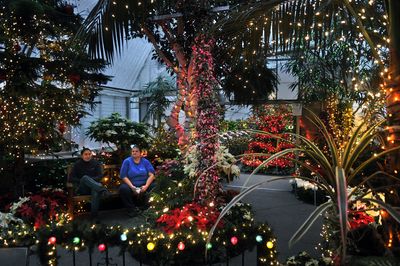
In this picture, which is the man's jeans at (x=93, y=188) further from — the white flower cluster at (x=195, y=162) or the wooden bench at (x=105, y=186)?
the white flower cluster at (x=195, y=162)

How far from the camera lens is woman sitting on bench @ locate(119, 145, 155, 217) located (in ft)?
19.6

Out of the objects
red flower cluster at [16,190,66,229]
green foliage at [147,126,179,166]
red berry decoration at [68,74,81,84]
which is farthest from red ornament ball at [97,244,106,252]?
green foliage at [147,126,179,166]

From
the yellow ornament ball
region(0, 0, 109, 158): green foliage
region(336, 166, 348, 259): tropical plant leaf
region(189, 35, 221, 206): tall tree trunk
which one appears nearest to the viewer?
region(336, 166, 348, 259): tropical plant leaf

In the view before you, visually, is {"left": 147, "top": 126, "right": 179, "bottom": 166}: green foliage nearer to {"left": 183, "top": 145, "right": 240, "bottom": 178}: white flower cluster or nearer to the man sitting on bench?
the man sitting on bench

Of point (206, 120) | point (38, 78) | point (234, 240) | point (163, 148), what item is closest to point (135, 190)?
point (206, 120)

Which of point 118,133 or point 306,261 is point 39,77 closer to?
point 118,133

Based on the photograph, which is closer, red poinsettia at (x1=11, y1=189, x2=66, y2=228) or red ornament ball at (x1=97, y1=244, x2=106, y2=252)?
red ornament ball at (x1=97, y1=244, x2=106, y2=252)

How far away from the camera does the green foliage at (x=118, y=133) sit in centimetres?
744

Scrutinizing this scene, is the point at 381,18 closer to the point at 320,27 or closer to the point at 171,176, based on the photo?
the point at 320,27

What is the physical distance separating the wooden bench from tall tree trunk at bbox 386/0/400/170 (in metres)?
4.76

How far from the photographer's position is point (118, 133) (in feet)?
24.5

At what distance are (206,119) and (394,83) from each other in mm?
2475

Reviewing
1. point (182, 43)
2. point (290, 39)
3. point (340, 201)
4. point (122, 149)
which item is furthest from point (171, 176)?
point (340, 201)

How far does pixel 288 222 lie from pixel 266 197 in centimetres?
241
